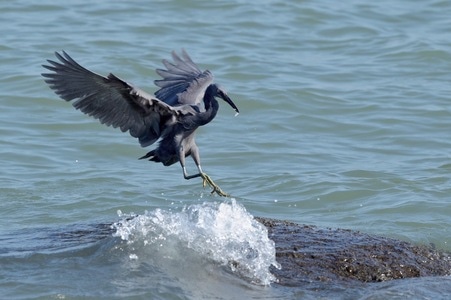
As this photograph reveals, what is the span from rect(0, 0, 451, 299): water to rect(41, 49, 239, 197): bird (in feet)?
1.60

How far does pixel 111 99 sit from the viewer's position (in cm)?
614

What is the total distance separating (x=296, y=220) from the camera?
25.7 feet

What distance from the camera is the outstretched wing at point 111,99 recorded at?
588 cm

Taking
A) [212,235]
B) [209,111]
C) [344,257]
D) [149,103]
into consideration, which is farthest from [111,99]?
[344,257]

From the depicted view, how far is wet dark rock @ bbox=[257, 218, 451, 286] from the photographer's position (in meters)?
5.64

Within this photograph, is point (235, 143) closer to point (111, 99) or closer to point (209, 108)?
point (209, 108)

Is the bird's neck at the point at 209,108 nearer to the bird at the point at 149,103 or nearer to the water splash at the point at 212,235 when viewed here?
the bird at the point at 149,103

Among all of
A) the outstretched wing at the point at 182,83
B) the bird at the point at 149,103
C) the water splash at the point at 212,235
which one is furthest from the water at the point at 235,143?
the outstretched wing at the point at 182,83

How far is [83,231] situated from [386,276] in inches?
76.9

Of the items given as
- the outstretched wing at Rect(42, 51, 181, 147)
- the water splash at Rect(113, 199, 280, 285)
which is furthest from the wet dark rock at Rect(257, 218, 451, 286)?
the outstretched wing at Rect(42, 51, 181, 147)

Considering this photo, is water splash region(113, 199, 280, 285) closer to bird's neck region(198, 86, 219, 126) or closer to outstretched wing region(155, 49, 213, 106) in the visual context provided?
bird's neck region(198, 86, 219, 126)

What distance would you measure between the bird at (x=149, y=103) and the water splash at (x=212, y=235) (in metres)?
0.52

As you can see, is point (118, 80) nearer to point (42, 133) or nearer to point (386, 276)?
point (386, 276)

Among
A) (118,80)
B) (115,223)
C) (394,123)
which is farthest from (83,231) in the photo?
(394,123)
